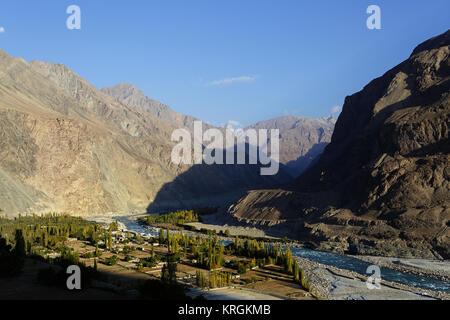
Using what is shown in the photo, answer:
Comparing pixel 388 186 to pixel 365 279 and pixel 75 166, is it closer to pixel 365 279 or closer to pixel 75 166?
pixel 365 279

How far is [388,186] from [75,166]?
8060 cm

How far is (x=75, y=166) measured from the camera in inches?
3981

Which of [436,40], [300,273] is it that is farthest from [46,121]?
[436,40]

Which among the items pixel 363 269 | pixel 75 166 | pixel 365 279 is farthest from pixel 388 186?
pixel 75 166

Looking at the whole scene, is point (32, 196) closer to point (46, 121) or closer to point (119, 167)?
point (46, 121)

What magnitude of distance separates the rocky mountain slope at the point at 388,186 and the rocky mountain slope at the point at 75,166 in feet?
141

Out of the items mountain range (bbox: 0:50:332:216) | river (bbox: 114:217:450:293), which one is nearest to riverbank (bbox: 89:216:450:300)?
river (bbox: 114:217:450:293)

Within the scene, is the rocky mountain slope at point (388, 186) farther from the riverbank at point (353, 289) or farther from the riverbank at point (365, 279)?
the riverbank at point (353, 289)

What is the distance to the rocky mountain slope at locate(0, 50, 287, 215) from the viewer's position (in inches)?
3504

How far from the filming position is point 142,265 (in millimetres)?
36500

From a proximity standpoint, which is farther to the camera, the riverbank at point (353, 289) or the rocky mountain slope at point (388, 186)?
the rocky mountain slope at point (388, 186)

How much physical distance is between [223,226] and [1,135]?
59.0m

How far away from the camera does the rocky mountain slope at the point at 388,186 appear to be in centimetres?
4881

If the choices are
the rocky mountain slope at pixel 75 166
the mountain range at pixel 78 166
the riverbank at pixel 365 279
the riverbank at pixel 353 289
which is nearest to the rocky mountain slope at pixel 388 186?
the riverbank at pixel 365 279
